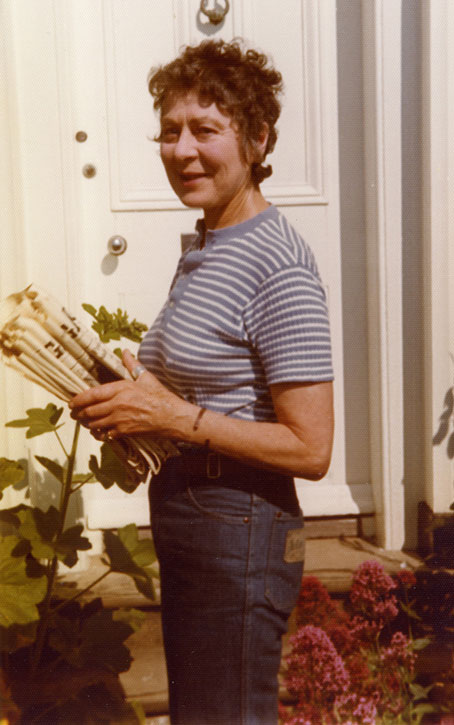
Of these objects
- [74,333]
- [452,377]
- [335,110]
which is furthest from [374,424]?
[74,333]

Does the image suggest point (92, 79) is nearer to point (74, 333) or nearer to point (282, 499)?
point (74, 333)

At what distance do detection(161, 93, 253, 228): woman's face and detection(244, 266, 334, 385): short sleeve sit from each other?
188mm

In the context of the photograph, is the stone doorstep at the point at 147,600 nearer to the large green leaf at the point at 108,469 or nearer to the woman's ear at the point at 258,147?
the large green leaf at the point at 108,469

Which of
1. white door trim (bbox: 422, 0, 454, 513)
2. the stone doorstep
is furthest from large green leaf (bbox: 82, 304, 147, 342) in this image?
white door trim (bbox: 422, 0, 454, 513)

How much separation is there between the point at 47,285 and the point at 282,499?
52.7 inches

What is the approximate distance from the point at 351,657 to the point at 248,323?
4.72 ft

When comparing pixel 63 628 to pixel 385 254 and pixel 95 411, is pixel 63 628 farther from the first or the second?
pixel 385 254

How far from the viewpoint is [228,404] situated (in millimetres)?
1126

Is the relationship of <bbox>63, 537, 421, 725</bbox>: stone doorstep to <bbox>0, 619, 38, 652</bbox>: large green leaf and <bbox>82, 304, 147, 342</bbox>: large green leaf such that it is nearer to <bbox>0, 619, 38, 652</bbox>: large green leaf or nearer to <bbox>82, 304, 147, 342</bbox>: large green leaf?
<bbox>0, 619, 38, 652</bbox>: large green leaf

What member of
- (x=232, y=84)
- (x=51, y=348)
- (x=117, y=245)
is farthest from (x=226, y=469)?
(x=117, y=245)

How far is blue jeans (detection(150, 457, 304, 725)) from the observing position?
1.13 metres

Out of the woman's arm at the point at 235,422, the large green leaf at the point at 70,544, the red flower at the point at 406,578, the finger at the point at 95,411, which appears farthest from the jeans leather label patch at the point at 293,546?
the red flower at the point at 406,578

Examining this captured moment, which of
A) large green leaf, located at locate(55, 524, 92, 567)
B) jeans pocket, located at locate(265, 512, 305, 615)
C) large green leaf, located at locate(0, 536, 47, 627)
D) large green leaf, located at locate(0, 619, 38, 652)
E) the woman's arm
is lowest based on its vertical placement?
large green leaf, located at locate(0, 619, 38, 652)

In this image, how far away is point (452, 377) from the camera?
2.32 metres
